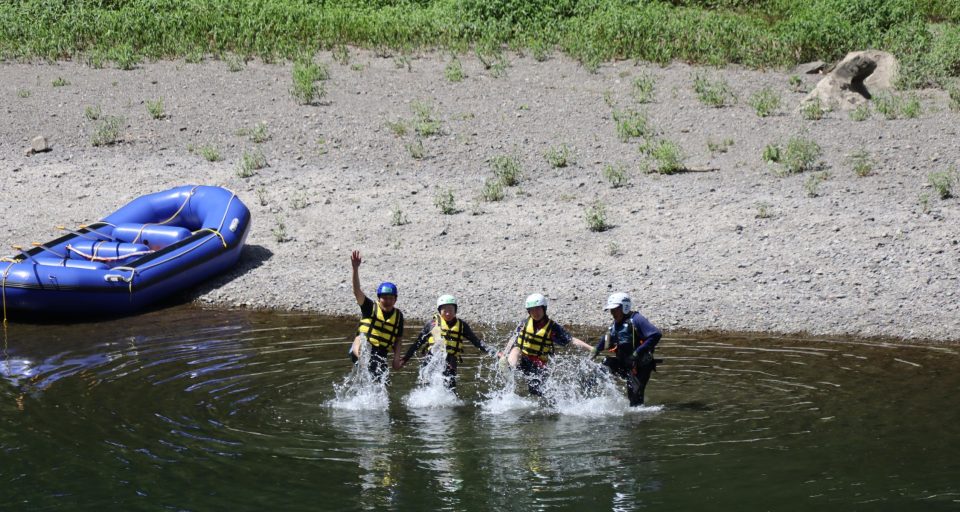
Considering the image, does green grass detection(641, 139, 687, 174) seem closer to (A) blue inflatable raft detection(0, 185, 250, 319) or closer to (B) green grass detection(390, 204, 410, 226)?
(B) green grass detection(390, 204, 410, 226)

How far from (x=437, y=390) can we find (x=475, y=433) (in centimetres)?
119

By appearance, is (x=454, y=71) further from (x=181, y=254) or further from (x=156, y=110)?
(x=181, y=254)

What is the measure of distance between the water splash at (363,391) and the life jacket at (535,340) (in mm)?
1421

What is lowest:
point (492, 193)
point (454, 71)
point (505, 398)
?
point (505, 398)

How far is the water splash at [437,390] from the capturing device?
11.4m

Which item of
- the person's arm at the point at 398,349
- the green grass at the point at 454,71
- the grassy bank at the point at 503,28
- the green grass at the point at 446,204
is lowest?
the person's arm at the point at 398,349

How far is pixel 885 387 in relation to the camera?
11461 mm

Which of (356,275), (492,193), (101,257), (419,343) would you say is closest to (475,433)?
(419,343)

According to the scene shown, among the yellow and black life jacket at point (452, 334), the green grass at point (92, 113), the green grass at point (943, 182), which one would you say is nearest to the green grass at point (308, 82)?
the green grass at point (92, 113)

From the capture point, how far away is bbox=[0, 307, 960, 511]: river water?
8.81 metres

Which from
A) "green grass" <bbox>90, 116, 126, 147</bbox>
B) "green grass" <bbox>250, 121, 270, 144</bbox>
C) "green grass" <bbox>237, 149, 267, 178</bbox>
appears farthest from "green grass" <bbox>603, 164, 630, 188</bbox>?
"green grass" <bbox>90, 116, 126, 147</bbox>

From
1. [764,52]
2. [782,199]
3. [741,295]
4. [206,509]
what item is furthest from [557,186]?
[206,509]

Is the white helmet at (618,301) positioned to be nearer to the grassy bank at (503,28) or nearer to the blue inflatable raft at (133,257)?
the blue inflatable raft at (133,257)

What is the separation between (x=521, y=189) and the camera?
1883 cm
